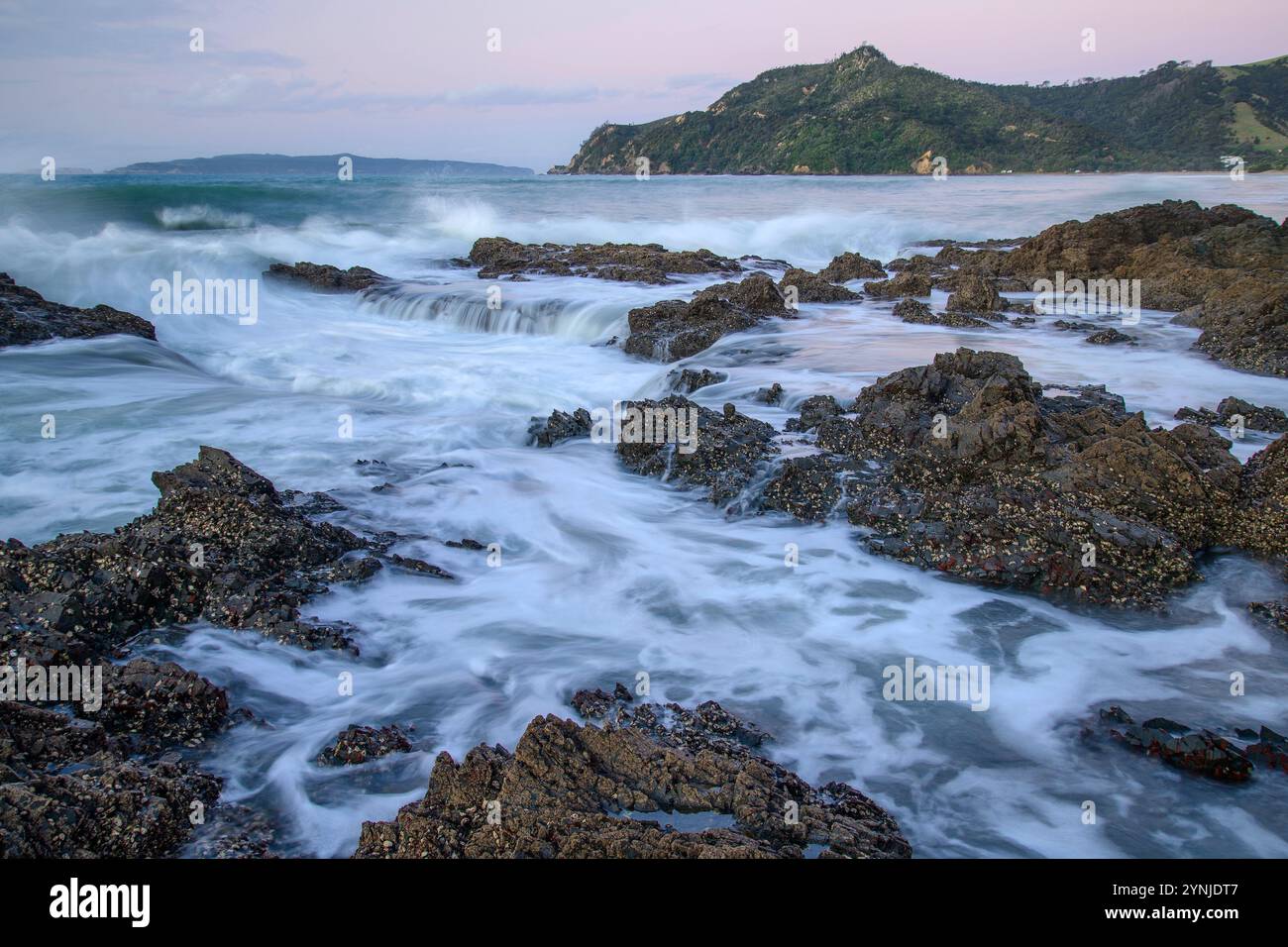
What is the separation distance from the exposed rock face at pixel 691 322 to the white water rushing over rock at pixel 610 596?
1.63 ft

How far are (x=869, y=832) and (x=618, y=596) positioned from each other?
3.14 metres

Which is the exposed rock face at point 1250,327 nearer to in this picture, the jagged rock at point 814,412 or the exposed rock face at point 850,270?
the jagged rock at point 814,412

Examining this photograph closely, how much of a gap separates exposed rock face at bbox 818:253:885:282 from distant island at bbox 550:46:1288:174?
195 feet

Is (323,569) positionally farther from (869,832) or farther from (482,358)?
(482,358)

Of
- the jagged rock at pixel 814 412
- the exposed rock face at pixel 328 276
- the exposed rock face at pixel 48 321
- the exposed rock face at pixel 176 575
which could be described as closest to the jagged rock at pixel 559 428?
the jagged rock at pixel 814 412

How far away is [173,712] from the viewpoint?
3.98 m

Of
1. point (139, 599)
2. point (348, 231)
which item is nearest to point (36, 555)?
point (139, 599)

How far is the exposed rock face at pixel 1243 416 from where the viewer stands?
8.29 metres

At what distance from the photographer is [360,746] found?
13.2 ft

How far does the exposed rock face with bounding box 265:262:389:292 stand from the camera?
2027 centimetres

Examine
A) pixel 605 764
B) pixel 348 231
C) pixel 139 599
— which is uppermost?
pixel 348 231

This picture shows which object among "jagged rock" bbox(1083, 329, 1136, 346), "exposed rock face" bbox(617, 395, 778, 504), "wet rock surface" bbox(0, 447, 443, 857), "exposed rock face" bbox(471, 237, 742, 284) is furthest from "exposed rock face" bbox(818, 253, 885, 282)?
"wet rock surface" bbox(0, 447, 443, 857)

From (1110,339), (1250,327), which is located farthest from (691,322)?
(1250,327)

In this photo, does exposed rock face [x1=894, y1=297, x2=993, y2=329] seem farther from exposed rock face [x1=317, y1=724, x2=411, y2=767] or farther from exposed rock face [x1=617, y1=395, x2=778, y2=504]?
exposed rock face [x1=317, y1=724, x2=411, y2=767]
